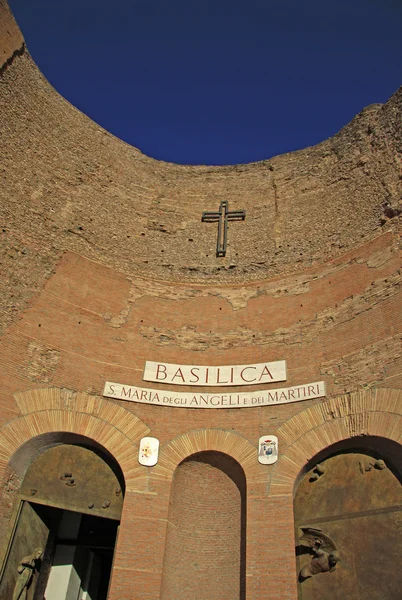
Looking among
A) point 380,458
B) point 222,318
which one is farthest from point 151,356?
point 380,458

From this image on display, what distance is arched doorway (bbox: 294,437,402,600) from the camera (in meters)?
7.37

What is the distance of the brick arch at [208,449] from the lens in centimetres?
884

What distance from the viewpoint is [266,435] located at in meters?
9.07

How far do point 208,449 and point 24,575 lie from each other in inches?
139

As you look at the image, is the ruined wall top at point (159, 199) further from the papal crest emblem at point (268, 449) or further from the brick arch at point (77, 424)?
the papal crest emblem at point (268, 449)

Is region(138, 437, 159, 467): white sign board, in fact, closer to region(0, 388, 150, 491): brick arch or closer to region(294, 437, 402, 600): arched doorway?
region(0, 388, 150, 491): brick arch

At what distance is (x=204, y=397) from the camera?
9.84m

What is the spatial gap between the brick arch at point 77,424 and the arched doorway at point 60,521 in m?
0.34

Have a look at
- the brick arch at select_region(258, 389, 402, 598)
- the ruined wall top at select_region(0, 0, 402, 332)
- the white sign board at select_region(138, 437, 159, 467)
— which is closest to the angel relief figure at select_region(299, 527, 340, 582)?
the brick arch at select_region(258, 389, 402, 598)

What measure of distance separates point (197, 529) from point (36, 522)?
2721 mm

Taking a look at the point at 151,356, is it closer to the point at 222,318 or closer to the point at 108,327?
the point at 108,327

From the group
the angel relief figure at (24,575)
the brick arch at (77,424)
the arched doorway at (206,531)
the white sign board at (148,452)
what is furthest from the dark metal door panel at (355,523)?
the angel relief figure at (24,575)

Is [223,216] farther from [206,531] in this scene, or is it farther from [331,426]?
[206,531]

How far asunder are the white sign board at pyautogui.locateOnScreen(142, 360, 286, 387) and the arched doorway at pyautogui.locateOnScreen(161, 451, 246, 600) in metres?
1.44
